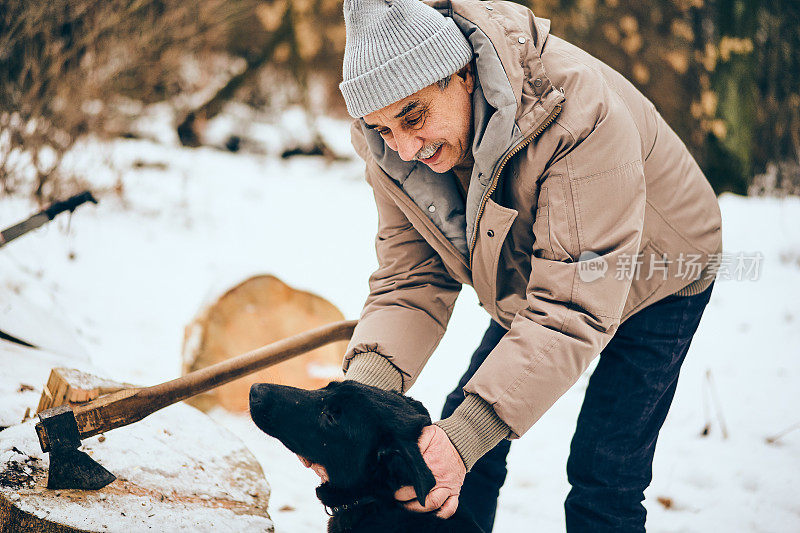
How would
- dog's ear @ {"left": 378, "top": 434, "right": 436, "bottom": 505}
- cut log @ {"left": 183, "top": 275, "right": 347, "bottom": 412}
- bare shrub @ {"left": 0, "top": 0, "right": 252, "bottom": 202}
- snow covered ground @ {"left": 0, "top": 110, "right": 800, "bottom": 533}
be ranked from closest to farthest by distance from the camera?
dog's ear @ {"left": 378, "top": 434, "right": 436, "bottom": 505} < snow covered ground @ {"left": 0, "top": 110, "right": 800, "bottom": 533} < cut log @ {"left": 183, "top": 275, "right": 347, "bottom": 412} < bare shrub @ {"left": 0, "top": 0, "right": 252, "bottom": 202}

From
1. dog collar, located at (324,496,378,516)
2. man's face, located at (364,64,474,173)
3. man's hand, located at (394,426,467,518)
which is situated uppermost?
man's face, located at (364,64,474,173)

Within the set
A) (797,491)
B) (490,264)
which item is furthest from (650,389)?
(797,491)

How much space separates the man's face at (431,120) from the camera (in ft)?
5.23

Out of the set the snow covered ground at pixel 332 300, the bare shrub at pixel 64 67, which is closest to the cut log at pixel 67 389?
the snow covered ground at pixel 332 300

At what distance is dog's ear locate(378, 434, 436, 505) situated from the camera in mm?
1434

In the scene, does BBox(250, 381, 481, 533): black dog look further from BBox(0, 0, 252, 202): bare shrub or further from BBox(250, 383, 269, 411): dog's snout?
BBox(0, 0, 252, 202): bare shrub

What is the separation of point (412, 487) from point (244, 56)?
26.8 feet

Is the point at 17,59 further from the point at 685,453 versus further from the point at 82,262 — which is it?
the point at 685,453

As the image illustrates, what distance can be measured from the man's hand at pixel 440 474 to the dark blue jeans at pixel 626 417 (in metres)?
0.56

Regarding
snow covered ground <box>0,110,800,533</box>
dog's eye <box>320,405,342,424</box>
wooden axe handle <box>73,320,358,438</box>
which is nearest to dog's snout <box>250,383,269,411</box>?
dog's eye <box>320,405,342,424</box>

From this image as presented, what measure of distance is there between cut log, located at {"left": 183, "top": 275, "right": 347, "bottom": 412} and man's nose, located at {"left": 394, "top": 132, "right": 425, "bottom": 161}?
2184mm

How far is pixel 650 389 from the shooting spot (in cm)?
186

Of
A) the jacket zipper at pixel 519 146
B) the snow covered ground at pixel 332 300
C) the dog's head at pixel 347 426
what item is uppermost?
the jacket zipper at pixel 519 146

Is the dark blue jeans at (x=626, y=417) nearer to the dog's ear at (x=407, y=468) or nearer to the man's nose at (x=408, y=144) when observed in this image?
the dog's ear at (x=407, y=468)
